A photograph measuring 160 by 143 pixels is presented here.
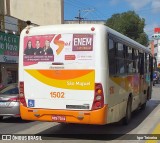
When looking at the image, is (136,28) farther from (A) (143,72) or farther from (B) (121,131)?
(B) (121,131)

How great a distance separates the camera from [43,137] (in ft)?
34.2

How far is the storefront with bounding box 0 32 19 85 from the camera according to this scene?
91.7 feet

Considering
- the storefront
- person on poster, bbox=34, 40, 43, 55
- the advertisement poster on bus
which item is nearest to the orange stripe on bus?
the advertisement poster on bus

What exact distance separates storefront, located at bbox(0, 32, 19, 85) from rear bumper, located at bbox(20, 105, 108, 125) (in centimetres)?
1759

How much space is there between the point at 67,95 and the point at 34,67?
1.18m

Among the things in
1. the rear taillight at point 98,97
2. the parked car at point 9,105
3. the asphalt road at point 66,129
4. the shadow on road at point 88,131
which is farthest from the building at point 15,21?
the rear taillight at point 98,97

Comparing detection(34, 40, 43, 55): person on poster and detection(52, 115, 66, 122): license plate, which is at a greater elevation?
detection(34, 40, 43, 55): person on poster

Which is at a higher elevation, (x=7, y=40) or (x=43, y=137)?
(x=7, y=40)

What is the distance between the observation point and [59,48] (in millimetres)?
10273

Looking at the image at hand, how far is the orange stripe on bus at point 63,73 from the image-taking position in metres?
10.0

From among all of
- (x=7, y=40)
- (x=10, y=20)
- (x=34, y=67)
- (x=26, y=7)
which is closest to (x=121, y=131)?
(x=34, y=67)

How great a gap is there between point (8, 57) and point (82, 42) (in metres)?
19.1

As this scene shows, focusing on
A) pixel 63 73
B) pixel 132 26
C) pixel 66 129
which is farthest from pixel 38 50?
pixel 132 26

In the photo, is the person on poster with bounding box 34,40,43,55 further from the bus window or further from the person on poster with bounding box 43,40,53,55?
the bus window
